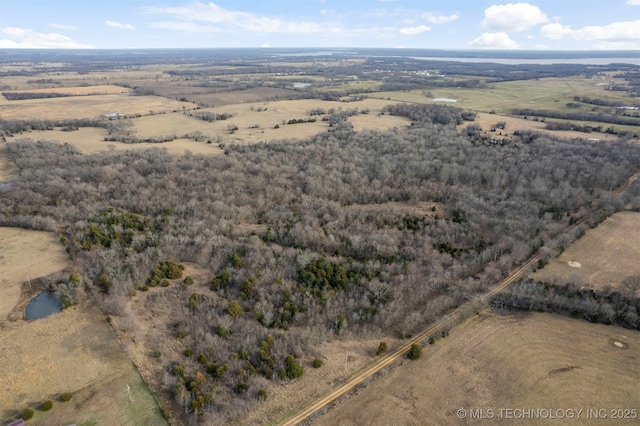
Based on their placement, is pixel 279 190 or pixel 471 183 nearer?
pixel 279 190

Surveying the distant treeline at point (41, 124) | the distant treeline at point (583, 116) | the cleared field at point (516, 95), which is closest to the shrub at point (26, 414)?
the distant treeline at point (41, 124)

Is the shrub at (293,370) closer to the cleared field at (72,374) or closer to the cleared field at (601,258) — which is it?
the cleared field at (72,374)

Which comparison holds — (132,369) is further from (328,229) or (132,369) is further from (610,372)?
(610,372)

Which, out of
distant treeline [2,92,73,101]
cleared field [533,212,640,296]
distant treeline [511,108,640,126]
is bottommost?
cleared field [533,212,640,296]

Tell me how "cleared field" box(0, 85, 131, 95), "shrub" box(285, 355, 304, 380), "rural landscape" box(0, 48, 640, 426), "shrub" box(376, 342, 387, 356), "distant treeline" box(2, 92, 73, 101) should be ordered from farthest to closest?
"cleared field" box(0, 85, 131, 95) → "distant treeline" box(2, 92, 73, 101) → "shrub" box(376, 342, 387, 356) → "shrub" box(285, 355, 304, 380) → "rural landscape" box(0, 48, 640, 426)

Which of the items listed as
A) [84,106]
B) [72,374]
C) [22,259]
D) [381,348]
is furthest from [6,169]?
[381,348]

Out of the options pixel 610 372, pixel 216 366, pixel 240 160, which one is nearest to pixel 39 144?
pixel 240 160

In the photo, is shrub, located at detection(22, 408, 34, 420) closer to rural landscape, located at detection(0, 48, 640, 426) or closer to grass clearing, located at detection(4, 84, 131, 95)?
rural landscape, located at detection(0, 48, 640, 426)

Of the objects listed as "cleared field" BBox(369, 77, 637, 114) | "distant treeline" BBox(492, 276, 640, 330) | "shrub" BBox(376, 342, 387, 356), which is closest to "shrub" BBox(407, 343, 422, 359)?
"shrub" BBox(376, 342, 387, 356)

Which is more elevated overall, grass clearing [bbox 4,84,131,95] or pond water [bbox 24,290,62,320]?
grass clearing [bbox 4,84,131,95]
